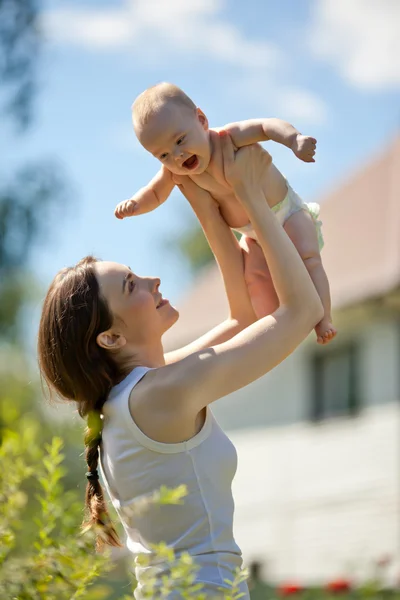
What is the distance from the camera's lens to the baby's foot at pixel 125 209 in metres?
3.10

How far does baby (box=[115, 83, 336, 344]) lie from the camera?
9.47 ft

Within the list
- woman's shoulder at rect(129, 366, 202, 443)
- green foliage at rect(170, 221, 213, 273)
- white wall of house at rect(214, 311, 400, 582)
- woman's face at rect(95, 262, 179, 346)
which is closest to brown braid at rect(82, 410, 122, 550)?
woman's shoulder at rect(129, 366, 202, 443)

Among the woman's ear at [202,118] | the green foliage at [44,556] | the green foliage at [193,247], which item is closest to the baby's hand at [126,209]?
the woman's ear at [202,118]

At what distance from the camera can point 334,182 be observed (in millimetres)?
22016

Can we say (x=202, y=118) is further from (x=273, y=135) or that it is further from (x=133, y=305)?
(x=133, y=305)

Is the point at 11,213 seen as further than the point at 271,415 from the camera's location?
No

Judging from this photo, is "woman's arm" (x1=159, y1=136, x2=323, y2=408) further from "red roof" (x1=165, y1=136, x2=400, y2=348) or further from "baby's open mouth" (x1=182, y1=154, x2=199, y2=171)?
"red roof" (x1=165, y1=136, x2=400, y2=348)

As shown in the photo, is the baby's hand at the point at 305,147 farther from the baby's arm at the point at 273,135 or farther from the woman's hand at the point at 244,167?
the woman's hand at the point at 244,167

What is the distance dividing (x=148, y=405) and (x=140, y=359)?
0.23 metres

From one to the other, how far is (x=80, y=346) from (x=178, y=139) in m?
0.62

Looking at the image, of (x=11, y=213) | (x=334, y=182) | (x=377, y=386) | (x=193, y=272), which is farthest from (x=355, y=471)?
(x=193, y=272)

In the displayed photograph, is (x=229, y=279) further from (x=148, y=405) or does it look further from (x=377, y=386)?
(x=377, y=386)

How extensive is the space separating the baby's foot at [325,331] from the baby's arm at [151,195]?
600 mm

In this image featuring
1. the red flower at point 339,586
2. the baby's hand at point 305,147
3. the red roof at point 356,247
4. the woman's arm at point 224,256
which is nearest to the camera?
the baby's hand at point 305,147
